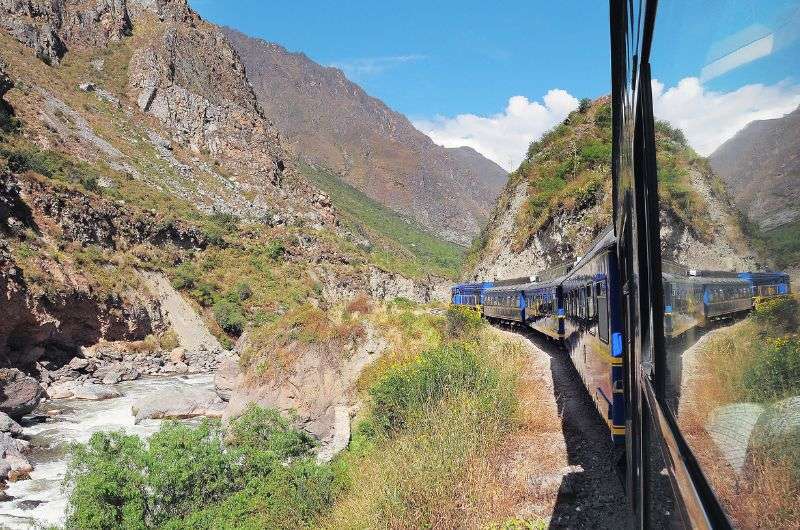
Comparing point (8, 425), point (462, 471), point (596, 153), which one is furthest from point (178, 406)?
point (596, 153)

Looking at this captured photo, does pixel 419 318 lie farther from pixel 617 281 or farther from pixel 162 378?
pixel 162 378

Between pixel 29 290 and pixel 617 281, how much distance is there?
111ft

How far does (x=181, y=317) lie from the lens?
4231 centimetres

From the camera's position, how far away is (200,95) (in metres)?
77.3

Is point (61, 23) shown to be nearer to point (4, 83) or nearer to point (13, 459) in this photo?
point (4, 83)

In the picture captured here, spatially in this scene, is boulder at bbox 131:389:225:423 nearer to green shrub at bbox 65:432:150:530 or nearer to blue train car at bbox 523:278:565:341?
green shrub at bbox 65:432:150:530

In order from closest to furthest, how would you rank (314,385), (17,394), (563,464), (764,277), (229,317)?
(764,277) < (563,464) < (314,385) < (17,394) < (229,317)

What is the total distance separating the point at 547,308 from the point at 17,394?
785 inches

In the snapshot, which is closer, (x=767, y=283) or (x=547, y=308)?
(x=767, y=283)

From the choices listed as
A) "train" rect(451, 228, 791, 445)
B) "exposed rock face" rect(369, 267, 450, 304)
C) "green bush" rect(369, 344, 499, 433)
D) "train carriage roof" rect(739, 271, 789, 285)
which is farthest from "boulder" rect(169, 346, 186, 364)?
"train carriage roof" rect(739, 271, 789, 285)

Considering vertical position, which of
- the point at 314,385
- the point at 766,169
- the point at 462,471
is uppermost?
the point at 766,169

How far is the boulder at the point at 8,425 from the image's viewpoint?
1856cm

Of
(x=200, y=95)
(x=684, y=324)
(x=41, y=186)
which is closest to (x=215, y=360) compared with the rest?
(x=41, y=186)

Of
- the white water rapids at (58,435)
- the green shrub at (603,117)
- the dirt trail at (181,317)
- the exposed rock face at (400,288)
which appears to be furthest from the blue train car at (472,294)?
the exposed rock face at (400,288)
